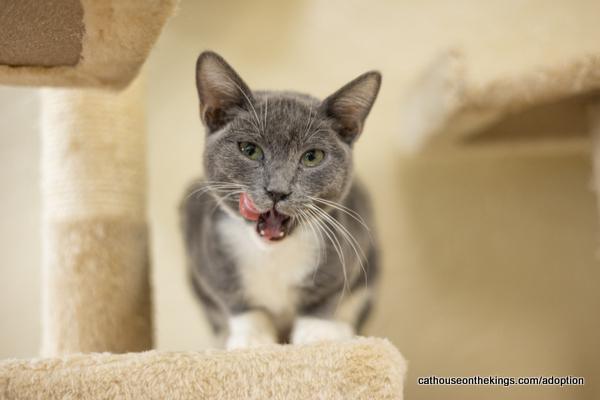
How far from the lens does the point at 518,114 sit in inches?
57.4

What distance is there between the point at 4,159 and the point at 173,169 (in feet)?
1.46

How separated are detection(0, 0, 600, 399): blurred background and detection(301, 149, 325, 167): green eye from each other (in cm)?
47

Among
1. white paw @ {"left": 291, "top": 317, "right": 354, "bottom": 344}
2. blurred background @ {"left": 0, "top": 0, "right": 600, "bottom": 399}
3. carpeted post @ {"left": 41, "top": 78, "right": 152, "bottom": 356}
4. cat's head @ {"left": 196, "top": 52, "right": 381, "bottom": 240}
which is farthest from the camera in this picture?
blurred background @ {"left": 0, "top": 0, "right": 600, "bottom": 399}

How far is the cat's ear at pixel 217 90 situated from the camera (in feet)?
3.17

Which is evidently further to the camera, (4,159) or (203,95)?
(4,159)

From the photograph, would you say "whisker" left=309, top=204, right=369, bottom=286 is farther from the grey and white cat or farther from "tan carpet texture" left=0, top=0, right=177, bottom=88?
"tan carpet texture" left=0, top=0, right=177, bottom=88

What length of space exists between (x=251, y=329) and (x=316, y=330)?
12 cm

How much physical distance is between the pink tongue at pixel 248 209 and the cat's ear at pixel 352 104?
0.20m

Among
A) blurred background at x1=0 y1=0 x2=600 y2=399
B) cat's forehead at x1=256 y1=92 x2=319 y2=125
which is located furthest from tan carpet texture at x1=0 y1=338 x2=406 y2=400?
blurred background at x1=0 y1=0 x2=600 y2=399

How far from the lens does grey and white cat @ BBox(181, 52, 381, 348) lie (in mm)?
973

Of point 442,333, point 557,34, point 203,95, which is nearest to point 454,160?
point 442,333

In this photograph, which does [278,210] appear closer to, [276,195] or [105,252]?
[276,195]

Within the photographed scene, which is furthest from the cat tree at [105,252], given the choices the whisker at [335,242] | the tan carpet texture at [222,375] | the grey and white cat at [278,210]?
the whisker at [335,242]

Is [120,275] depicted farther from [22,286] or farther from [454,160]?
[454,160]
